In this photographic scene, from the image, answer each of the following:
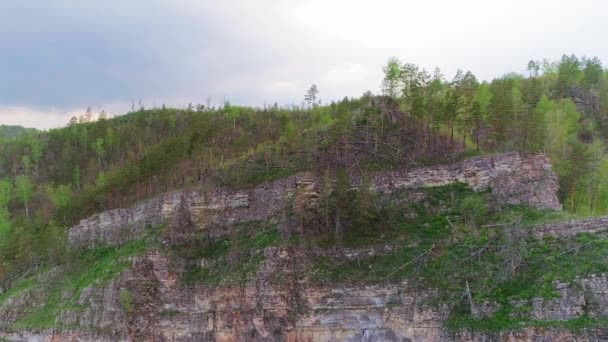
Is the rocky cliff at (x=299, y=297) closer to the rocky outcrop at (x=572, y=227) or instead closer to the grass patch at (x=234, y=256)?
the rocky outcrop at (x=572, y=227)

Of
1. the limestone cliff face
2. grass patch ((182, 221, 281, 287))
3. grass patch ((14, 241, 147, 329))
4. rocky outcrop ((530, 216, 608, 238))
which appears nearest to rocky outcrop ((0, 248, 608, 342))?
grass patch ((182, 221, 281, 287))

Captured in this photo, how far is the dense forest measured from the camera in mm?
47906

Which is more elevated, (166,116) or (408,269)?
(166,116)

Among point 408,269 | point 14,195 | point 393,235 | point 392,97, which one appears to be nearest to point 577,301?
point 408,269

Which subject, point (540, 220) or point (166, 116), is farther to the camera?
point (166, 116)

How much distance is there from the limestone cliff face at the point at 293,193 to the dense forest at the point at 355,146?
6.40 ft

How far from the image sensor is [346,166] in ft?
156

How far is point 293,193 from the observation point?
152 ft

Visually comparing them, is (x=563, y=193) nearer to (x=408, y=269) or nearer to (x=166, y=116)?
(x=408, y=269)

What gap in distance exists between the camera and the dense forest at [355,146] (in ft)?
157

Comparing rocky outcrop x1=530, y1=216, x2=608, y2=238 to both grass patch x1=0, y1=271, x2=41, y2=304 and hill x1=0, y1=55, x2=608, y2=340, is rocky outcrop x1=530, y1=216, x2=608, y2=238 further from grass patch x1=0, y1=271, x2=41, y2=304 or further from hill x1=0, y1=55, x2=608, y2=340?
grass patch x1=0, y1=271, x2=41, y2=304

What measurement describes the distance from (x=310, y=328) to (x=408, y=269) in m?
8.73

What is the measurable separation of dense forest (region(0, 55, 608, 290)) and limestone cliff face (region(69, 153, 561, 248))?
195 centimetres

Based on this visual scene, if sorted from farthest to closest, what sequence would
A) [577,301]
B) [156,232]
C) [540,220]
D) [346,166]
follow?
[156,232] < [346,166] < [540,220] < [577,301]
